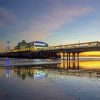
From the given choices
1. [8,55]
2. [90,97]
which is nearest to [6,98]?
[90,97]

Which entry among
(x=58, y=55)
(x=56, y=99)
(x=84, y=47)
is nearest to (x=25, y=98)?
(x=56, y=99)

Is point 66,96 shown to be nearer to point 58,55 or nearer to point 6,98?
point 6,98

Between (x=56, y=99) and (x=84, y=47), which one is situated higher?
(x=84, y=47)

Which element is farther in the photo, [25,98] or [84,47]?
[84,47]

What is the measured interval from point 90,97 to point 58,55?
499 feet

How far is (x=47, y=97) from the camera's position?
1244cm

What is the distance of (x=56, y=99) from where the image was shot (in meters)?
11.9

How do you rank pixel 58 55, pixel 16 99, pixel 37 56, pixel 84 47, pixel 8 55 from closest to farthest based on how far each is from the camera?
pixel 16 99, pixel 84 47, pixel 37 56, pixel 58 55, pixel 8 55

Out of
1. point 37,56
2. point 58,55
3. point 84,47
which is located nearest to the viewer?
point 84,47

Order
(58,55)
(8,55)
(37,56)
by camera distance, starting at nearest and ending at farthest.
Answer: (37,56)
(58,55)
(8,55)

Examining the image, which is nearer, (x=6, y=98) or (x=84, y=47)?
(x=6, y=98)

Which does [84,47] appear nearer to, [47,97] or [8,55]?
[47,97]

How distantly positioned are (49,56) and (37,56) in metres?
7.97

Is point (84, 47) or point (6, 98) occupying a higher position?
point (84, 47)
